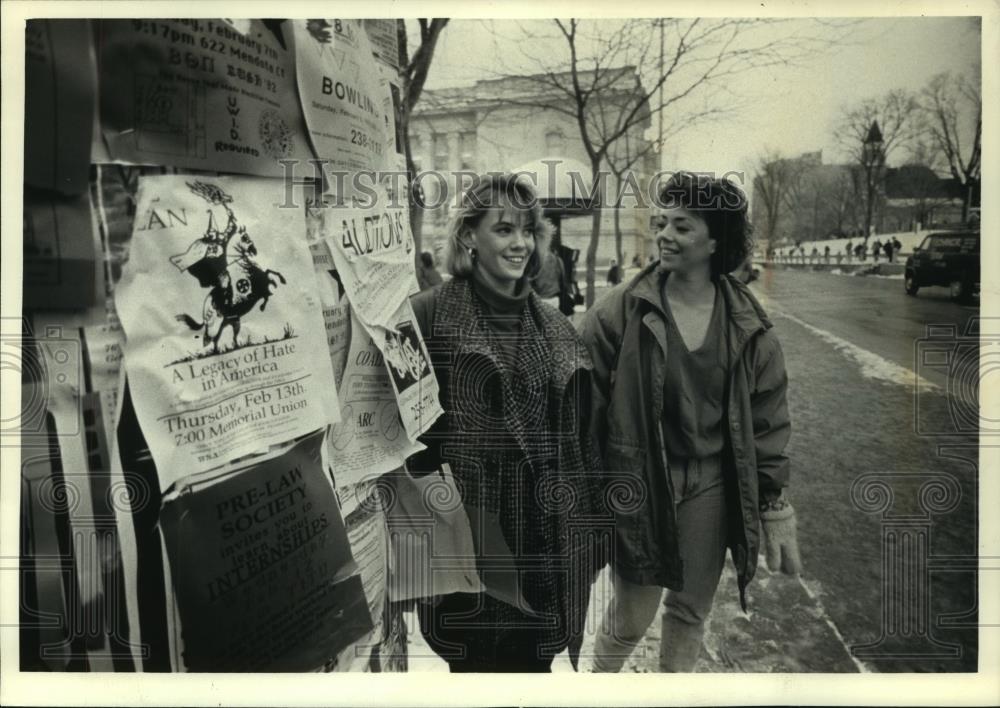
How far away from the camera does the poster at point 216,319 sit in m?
2.05

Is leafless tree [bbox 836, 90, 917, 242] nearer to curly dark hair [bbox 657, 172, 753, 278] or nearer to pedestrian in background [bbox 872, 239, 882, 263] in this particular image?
pedestrian in background [bbox 872, 239, 882, 263]

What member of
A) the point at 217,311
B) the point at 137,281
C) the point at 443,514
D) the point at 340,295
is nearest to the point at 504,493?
the point at 443,514

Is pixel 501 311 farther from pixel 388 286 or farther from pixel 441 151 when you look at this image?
pixel 441 151

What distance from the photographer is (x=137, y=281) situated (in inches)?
80.5

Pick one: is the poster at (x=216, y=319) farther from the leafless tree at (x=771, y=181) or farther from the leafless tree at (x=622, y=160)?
the leafless tree at (x=771, y=181)

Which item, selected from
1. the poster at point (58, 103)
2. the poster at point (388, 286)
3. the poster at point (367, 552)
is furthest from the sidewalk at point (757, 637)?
the poster at point (58, 103)

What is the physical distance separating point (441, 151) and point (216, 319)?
0.87 meters

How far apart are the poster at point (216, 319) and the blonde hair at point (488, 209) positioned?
0.46 m

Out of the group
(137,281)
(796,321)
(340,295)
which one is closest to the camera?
(137,281)

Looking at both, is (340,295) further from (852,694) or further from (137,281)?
(852,694)

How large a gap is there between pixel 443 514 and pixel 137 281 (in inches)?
45.0

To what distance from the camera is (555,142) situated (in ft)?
7.84

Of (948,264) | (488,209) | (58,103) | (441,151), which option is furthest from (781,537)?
(58,103)

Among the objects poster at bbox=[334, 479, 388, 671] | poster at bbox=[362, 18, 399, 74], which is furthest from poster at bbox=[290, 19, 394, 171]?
poster at bbox=[334, 479, 388, 671]
